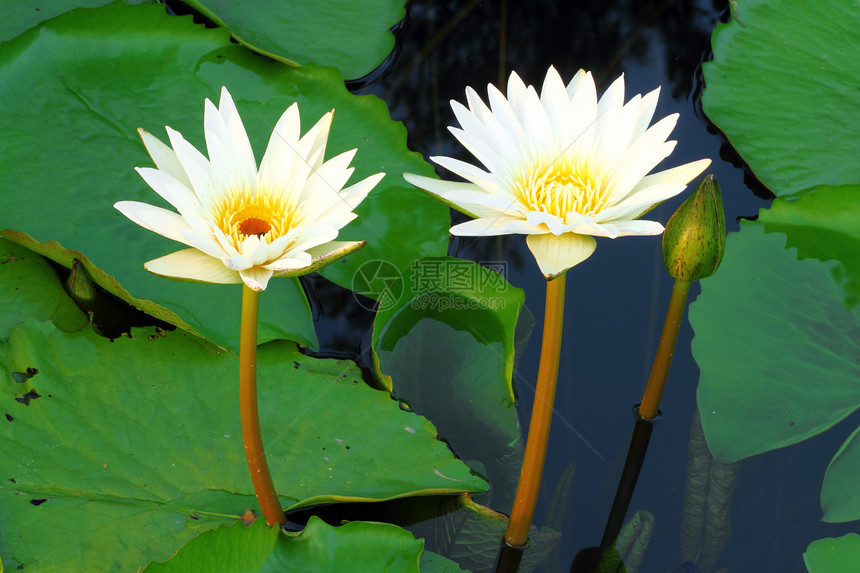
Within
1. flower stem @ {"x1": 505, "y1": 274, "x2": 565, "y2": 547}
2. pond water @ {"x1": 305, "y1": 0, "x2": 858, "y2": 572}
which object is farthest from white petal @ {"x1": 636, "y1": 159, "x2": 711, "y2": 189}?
pond water @ {"x1": 305, "y1": 0, "x2": 858, "y2": 572}

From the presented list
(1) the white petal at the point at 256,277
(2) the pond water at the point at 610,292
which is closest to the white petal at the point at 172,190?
(1) the white petal at the point at 256,277

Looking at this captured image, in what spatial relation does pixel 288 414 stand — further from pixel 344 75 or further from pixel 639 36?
pixel 639 36

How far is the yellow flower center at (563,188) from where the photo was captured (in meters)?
1.26

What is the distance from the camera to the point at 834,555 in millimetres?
1315

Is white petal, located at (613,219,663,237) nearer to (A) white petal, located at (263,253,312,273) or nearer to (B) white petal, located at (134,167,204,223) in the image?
A: (A) white petal, located at (263,253,312,273)

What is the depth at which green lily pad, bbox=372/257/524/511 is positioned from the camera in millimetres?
1649

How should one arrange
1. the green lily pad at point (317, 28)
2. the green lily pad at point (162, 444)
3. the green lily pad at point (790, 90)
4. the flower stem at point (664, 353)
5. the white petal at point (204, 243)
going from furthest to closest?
the green lily pad at point (317, 28), the green lily pad at point (790, 90), the flower stem at point (664, 353), the green lily pad at point (162, 444), the white petal at point (204, 243)

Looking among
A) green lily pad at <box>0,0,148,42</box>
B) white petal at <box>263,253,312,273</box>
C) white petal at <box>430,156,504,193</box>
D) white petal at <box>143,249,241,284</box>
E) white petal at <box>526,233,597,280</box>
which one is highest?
green lily pad at <box>0,0,148,42</box>

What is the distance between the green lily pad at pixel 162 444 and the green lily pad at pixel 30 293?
0.11m

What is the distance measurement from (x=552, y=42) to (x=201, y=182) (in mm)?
1791

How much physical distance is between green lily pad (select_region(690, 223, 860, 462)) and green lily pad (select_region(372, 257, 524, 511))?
474mm

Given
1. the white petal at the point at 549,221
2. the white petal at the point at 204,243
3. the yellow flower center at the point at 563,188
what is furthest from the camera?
the yellow flower center at the point at 563,188

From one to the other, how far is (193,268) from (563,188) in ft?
2.23

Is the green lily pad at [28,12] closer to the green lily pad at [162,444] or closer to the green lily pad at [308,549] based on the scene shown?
the green lily pad at [162,444]
